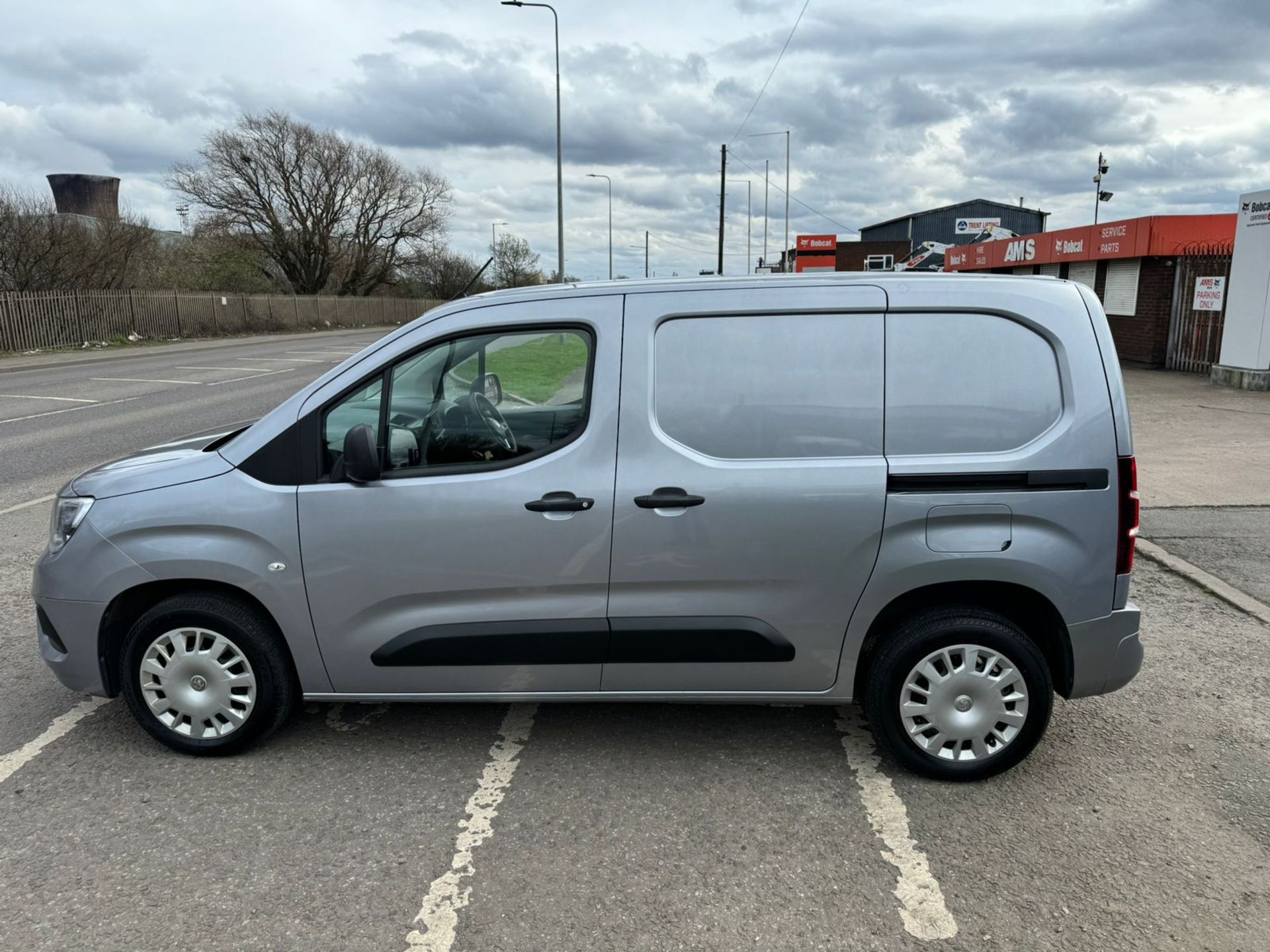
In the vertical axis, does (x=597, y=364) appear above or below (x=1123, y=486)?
above

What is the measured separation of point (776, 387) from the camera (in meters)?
3.25

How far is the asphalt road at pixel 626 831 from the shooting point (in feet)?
8.57

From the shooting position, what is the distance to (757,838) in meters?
3.03

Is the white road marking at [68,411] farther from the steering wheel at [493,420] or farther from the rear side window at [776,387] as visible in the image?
the rear side window at [776,387]

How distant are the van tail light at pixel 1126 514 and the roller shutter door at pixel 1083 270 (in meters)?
21.6

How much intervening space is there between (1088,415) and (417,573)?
2434 millimetres

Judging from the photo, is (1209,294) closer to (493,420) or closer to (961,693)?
(961,693)

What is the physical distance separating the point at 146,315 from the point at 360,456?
3419 centimetres

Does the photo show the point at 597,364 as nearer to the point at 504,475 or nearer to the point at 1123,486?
the point at 504,475

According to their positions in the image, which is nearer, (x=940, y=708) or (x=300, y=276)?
(x=940, y=708)

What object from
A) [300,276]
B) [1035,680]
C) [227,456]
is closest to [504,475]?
[227,456]

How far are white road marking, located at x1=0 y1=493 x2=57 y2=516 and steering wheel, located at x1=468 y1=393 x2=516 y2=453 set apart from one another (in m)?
5.54

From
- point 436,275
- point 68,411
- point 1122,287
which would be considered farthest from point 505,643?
point 436,275

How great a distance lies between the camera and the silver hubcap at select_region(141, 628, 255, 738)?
3.45 meters
